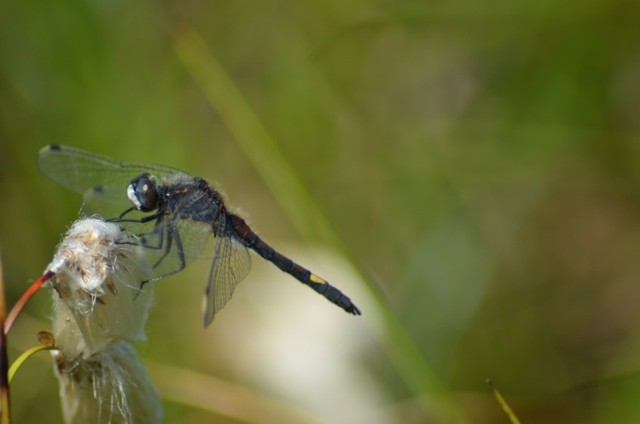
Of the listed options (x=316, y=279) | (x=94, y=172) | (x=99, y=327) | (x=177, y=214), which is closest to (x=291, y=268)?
(x=316, y=279)

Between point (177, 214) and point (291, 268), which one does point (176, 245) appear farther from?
point (291, 268)

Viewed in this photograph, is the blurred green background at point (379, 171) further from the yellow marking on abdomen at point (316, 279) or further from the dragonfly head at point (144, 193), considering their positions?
the dragonfly head at point (144, 193)

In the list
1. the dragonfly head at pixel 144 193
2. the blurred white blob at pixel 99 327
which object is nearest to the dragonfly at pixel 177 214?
the dragonfly head at pixel 144 193

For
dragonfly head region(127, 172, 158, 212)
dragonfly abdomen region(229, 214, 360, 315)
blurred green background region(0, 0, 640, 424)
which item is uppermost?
blurred green background region(0, 0, 640, 424)

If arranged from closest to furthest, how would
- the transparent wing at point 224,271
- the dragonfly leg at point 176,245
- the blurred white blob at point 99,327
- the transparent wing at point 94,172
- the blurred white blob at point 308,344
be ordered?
the blurred white blob at point 99,327 → the dragonfly leg at point 176,245 → the transparent wing at point 224,271 → the transparent wing at point 94,172 → the blurred white blob at point 308,344

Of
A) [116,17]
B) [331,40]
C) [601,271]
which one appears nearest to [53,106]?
[116,17]

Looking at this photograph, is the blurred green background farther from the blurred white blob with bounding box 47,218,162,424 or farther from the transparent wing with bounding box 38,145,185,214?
the blurred white blob with bounding box 47,218,162,424

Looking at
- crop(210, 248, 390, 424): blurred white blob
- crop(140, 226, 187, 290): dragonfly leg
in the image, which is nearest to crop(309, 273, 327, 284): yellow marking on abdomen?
crop(210, 248, 390, 424): blurred white blob
